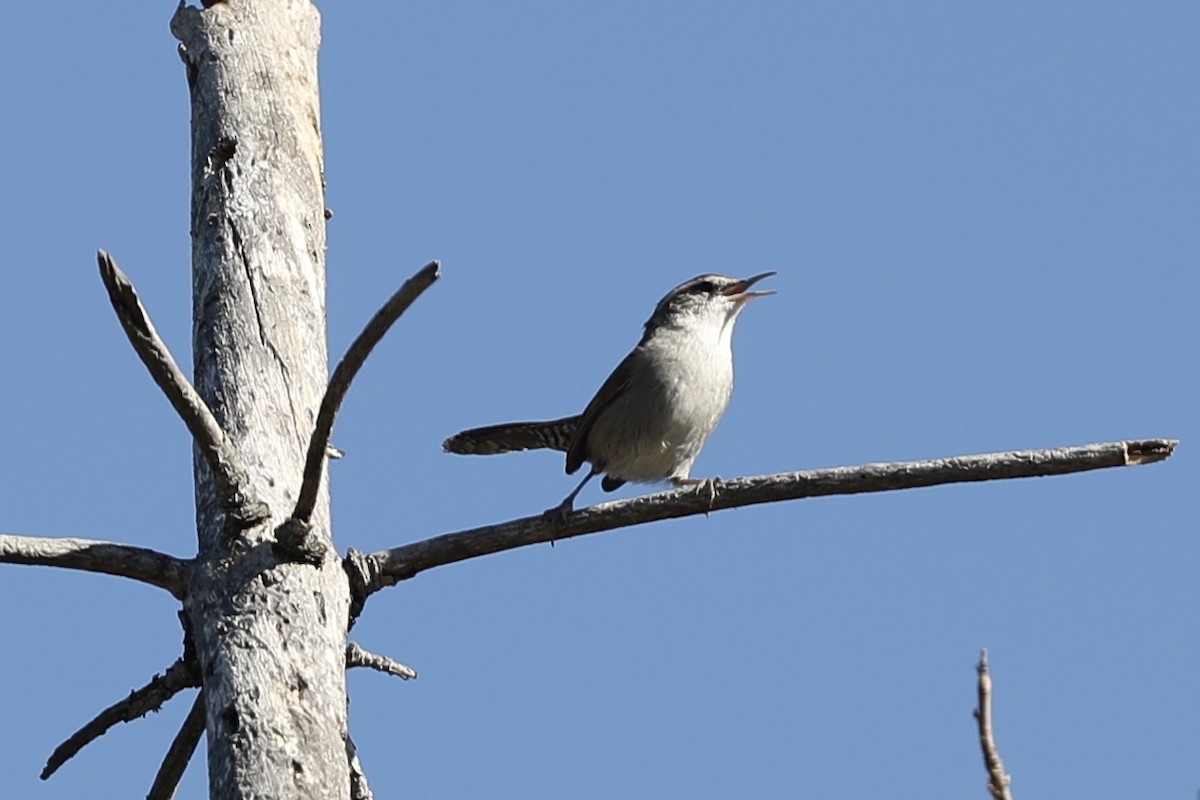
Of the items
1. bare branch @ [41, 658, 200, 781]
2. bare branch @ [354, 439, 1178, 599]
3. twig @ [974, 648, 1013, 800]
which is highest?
bare branch @ [354, 439, 1178, 599]

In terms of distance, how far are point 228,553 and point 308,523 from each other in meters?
0.23

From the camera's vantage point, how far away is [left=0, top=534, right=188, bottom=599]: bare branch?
374cm

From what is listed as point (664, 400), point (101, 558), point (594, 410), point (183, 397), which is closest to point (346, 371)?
point (183, 397)

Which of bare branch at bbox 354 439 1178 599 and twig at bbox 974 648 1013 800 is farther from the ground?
bare branch at bbox 354 439 1178 599

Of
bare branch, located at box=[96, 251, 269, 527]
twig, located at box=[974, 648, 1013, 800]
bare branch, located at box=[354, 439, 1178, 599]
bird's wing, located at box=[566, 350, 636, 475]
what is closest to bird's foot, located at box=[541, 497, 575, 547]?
bare branch, located at box=[354, 439, 1178, 599]

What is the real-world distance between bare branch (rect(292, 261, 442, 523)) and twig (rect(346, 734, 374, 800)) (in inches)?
22.3

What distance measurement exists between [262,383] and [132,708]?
0.86 m

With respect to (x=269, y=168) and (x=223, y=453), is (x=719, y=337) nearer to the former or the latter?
(x=269, y=168)

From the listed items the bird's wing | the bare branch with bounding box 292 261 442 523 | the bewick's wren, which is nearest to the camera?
the bare branch with bounding box 292 261 442 523

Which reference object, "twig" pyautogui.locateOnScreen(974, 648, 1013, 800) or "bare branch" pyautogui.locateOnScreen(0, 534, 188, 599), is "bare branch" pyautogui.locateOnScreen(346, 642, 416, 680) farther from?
"twig" pyautogui.locateOnScreen(974, 648, 1013, 800)

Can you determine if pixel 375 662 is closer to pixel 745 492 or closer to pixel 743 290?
pixel 745 492

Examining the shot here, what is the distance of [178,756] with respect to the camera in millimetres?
4090

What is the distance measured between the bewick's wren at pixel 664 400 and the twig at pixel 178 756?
260 centimetres

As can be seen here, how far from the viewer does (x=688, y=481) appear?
6.96 metres
